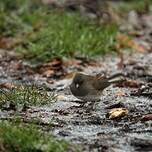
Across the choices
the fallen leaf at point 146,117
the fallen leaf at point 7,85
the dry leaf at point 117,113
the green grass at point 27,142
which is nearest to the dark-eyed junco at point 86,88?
the dry leaf at point 117,113

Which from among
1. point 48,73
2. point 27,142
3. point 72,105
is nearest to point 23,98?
point 72,105

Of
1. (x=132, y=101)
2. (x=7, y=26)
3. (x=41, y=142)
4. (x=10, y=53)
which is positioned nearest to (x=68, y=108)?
(x=132, y=101)

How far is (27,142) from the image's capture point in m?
5.23

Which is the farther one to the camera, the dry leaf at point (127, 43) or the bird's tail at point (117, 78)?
the dry leaf at point (127, 43)

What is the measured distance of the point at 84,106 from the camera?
23.9 feet

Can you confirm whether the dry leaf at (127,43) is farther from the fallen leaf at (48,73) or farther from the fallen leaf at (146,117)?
the fallen leaf at (146,117)

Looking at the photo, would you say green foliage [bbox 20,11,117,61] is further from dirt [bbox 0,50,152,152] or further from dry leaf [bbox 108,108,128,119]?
dry leaf [bbox 108,108,128,119]

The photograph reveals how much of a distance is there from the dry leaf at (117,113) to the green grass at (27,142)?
1295mm

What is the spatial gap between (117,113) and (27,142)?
1592mm

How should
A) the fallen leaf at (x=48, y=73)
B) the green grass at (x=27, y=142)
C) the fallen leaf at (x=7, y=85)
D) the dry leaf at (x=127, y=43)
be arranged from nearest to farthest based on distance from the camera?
the green grass at (x=27, y=142)
the fallen leaf at (x=7, y=85)
the fallen leaf at (x=48, y=73)
the dry leaf at (x=127, y=43)

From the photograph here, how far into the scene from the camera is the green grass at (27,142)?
5.18 meters

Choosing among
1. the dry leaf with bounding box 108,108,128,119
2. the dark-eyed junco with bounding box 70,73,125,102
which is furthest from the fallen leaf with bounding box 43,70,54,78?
the dry leaf with bounding box 108,108,128,119

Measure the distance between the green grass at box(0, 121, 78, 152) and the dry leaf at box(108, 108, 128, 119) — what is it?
1.29m

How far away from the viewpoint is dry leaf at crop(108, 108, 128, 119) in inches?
259
